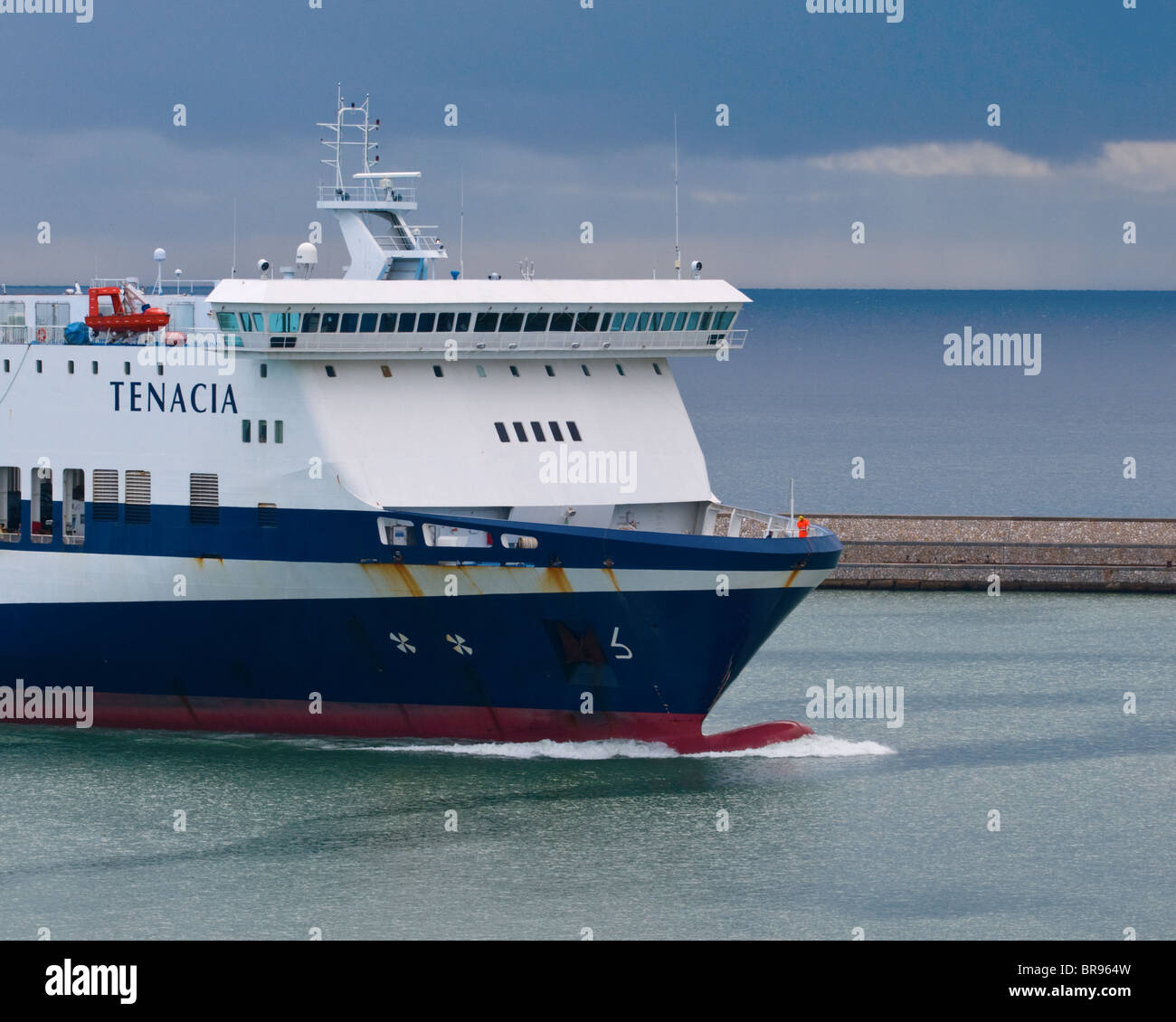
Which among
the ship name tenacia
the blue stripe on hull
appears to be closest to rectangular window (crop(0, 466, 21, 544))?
the blue stripe on hull

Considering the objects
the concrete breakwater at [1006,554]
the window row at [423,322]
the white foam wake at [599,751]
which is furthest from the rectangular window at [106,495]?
the concrete breakwater at [1006,554]

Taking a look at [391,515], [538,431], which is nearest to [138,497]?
[391,515]

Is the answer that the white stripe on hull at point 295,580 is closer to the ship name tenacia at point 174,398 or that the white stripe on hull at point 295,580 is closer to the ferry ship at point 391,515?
the ferry ship at point 391,515

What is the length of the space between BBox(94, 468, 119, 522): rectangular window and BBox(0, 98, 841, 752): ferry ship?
4 centimetres

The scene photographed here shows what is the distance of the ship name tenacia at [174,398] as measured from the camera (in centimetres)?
3094

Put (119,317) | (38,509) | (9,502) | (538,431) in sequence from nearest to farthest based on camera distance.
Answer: (538,431) → (119,317) → (38,509) → (9,502)

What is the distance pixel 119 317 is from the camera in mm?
32156

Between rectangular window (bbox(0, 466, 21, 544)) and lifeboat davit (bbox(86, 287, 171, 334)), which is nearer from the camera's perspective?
lifeboat davit (bbox(86, 287, 171, 334))

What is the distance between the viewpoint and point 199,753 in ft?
103

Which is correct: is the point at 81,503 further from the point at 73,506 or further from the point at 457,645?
the point at 457,645

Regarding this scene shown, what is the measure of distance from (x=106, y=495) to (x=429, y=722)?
618 centimetres

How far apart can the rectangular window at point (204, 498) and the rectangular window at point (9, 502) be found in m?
3.96

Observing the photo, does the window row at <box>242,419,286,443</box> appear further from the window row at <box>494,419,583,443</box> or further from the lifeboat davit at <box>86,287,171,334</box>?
the window row at <box>494,419,583,443</box>

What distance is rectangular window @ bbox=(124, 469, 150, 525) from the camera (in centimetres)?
3152
